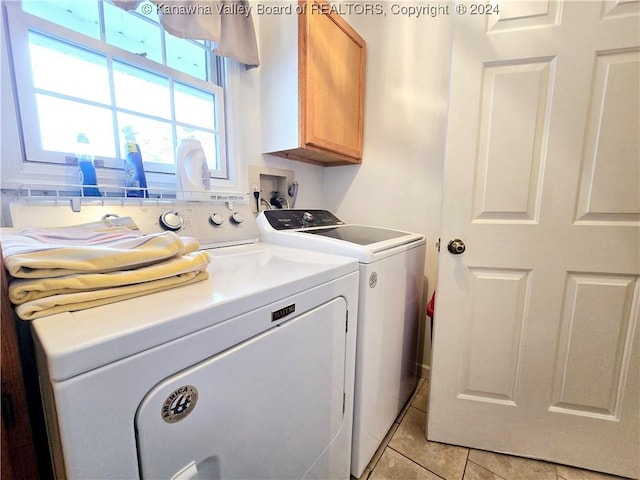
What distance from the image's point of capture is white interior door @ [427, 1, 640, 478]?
1.06m

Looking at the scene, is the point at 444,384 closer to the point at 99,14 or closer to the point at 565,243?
the point at 565,243

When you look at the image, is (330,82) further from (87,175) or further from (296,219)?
(87,175)

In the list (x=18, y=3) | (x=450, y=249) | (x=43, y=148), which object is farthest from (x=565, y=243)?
(x=18, y=3)

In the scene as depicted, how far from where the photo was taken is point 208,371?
546 millimetres

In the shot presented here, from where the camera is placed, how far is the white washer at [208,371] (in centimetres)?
42

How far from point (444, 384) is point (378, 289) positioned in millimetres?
679

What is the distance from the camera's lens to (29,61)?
3.25ft

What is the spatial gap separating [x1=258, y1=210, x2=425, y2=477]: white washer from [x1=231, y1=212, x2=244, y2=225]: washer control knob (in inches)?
3.8

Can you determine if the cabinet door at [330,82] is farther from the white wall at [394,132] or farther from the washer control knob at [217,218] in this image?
the washer control knob at [217,218]

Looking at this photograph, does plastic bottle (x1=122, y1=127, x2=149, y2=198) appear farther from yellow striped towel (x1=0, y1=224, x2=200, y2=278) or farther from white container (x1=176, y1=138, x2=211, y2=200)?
yellow striped towel (x1=0, y1=224, x2=200, y2=278)

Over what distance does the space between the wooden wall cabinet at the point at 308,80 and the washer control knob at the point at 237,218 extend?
487 mm

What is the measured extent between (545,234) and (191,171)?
155 centimetres

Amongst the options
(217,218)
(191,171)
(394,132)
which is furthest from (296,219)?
(394,132)

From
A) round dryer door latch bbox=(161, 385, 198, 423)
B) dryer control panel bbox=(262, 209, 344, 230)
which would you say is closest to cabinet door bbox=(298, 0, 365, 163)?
dryer control panel bbox=(262, 209, 344, 230)
